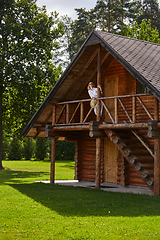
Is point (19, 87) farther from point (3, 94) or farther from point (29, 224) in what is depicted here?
point (29, 224)

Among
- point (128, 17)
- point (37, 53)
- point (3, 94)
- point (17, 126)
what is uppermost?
point (128, 17)

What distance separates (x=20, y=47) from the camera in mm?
27656

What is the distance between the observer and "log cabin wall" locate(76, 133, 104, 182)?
19938mm

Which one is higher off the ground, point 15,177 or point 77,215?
point 77,215

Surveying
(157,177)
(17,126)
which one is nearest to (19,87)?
(17,126)

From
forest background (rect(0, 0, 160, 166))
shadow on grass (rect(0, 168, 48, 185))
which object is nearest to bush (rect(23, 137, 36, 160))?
forest background (rect(0, 0, 160, 166))

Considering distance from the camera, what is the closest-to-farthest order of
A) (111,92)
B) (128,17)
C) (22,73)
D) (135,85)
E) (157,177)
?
(157,177), (135,85), (111,92), (22,73), (128,17)

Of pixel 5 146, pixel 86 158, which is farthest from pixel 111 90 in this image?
pixel 5 146

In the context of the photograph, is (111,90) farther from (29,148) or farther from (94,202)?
(29,148)

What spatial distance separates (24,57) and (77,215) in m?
19.1

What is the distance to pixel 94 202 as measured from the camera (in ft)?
→ 39.4

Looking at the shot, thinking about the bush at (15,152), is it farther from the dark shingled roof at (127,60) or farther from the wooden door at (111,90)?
the wooden door at (111,90)

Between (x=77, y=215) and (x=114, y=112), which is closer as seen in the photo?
(x=77, y=215)

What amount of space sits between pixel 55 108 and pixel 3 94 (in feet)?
41.7
